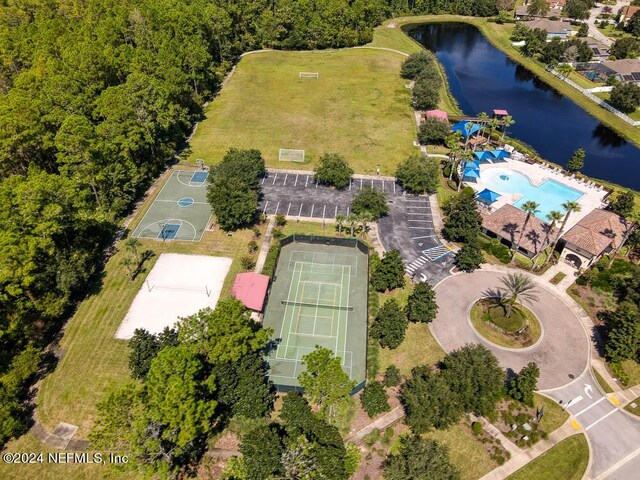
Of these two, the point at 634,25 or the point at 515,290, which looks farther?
the point at 634,25

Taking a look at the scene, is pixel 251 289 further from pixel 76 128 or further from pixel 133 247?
pixel 76 128

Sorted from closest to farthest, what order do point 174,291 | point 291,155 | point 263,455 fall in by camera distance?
point 263,455 → point 174,291 → point 291,155

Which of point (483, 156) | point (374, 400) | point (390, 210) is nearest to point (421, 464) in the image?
point (374, 400)

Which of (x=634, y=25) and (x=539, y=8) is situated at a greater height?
(x=539, y=8)

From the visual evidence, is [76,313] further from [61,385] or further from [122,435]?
[122,435]

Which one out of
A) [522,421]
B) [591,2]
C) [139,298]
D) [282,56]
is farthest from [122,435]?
[591,2]

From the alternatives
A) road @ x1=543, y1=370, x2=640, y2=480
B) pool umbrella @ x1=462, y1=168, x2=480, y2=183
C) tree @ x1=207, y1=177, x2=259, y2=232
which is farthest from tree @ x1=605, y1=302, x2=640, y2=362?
tree @ x1=207, y1=177, x2=259, y2=232

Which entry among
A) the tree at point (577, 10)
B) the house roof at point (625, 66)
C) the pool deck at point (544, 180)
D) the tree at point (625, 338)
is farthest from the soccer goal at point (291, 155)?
the tree at point (577, 10)
